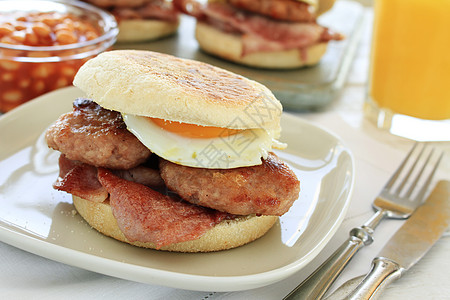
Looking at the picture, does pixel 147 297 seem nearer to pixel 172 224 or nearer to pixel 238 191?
pixel 172 224

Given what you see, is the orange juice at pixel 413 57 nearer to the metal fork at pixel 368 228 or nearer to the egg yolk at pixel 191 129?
the metal fork at pixel 368 228

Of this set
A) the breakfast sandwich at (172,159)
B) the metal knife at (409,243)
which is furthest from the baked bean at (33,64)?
the metal knife at (409,243)

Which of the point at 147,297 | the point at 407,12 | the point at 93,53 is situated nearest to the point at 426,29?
the point at 407,12

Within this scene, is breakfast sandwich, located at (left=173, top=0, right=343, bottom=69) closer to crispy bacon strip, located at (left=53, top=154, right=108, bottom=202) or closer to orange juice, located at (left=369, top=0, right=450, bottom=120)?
orange juice, located at (left=369, top=0, right=450, bottom=120)

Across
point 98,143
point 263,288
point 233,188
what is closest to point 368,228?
point 263,288

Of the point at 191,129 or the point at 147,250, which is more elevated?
the point at 191,129

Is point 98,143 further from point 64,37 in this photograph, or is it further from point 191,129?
point 64,37

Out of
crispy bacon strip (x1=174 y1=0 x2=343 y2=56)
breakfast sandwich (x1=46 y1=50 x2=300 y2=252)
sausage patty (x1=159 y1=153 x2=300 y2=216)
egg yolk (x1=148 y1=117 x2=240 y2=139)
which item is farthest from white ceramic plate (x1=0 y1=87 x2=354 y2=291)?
crispy bacon strip (x1=174 y1=0 x2=343 y2=56)
